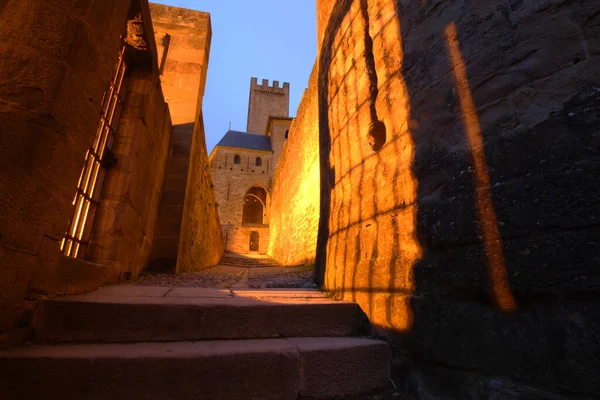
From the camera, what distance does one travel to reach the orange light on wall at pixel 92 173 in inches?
94.3

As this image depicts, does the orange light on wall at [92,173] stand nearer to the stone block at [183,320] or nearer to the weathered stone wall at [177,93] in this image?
the stone block at [183,320]

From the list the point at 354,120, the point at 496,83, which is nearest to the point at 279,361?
the point at 496,83

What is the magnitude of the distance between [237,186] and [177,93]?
2133 centimetres

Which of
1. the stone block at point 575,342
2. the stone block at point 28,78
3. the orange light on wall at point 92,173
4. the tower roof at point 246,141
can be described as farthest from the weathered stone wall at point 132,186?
the tower roof at point 246,141

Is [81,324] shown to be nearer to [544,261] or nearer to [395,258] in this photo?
[395,258]

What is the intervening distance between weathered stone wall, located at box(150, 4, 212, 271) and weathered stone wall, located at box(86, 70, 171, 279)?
28 centimetres

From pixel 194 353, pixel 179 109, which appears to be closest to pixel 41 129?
pixel 194 353

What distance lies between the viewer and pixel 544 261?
1.11 m

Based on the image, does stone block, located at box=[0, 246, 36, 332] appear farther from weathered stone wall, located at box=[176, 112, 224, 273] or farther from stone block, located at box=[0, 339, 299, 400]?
weathered stone wall, located at box=[176, 112, 224, 273]

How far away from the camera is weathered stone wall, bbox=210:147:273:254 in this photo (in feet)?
75.2

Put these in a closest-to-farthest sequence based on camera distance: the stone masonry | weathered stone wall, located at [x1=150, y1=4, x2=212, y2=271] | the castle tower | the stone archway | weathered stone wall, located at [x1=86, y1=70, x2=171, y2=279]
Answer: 1. weathered stone wall, located at [x1=86, y1=70, x2=171, y2=279]
2. weathered stone wall, located at [x1=150, y1=4, x2=212, y2=271]
3. the stone masonry
4. the stone archway
5. the castle tower

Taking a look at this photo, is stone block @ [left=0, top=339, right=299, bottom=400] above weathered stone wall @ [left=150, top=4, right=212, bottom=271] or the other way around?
the other way around

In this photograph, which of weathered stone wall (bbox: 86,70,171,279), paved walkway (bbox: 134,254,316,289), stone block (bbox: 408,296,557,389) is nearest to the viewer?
stone block (bbox: 408,296,557,389)

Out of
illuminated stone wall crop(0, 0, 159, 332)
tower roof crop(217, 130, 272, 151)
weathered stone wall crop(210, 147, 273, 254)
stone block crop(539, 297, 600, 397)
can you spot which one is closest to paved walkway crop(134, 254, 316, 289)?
Result: illuminated stone wall crop(0, 0, 159, 332)
